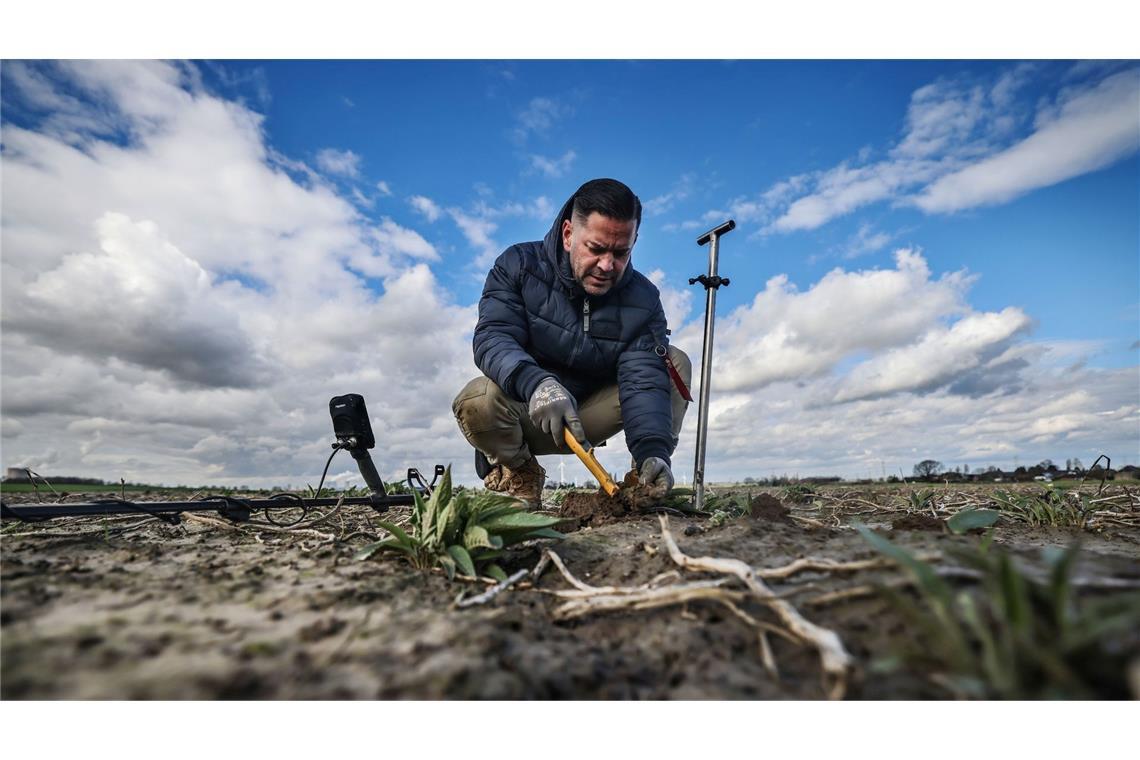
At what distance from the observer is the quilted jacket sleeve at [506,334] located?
14.3 feet

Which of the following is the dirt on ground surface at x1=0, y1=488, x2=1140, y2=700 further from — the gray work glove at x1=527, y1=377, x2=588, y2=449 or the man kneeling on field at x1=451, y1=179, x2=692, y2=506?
the man kneeling on field at x1=451, y1=179, x2=692, y2=506

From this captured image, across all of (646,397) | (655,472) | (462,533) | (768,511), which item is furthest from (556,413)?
(462,533)

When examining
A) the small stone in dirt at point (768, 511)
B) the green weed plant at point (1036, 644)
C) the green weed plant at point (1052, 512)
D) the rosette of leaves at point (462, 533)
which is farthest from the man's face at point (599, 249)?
the green weed plant at point (1036, 644)

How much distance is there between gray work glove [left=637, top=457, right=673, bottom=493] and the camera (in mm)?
4022

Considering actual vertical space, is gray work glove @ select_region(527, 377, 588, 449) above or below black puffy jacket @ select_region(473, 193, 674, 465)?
below

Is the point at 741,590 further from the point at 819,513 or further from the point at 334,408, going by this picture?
the point at 819,513

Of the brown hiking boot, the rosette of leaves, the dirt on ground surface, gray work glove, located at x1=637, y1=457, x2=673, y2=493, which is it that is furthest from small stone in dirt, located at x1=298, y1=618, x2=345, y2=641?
the brown hiking boot

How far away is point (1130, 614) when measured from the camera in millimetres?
758

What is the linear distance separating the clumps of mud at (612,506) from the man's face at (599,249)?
70.9 inches

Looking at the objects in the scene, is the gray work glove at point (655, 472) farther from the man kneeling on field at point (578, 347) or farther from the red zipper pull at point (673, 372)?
the red zipper pull at point (673, 372)

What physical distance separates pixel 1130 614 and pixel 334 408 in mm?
4204

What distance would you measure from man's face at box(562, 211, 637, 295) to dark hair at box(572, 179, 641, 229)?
46 millimetres

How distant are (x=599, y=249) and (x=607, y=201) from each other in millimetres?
379

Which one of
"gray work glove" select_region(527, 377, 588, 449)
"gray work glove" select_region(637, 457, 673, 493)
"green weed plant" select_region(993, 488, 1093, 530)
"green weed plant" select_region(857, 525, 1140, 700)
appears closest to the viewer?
"green weed plant" select_region(857, 525, 1140, 700)
